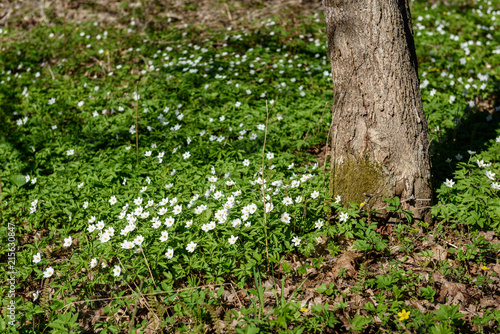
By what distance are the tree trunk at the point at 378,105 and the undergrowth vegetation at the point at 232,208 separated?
0.21 meters

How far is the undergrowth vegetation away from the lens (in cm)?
233

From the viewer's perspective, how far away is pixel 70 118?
15.6 feet

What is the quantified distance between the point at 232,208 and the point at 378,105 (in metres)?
1.42

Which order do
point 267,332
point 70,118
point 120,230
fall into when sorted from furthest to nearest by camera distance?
point 70,118
point 120,230
point 267,332

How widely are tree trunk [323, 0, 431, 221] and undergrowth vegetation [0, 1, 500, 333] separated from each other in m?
0.21

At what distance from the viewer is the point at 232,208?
2855 mm

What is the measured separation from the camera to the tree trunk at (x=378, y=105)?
8.02ft

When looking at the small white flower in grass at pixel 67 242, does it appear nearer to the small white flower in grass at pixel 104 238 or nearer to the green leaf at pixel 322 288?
the small white flower in grass at pixel 104 238

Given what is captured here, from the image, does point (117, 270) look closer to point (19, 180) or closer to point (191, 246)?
point (191, 246)

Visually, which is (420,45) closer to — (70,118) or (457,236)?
(457,236)

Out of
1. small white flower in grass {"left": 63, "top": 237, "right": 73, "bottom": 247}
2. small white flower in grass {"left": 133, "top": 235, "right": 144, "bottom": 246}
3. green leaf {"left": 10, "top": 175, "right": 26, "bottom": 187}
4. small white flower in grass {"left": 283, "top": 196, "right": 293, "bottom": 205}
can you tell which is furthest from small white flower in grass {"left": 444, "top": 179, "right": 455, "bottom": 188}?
green leaf {"left": 10, "top": 175, "right": 26, "bottom": 187}

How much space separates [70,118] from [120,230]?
265 cm

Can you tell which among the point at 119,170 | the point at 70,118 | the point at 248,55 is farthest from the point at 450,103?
the point at 70,118

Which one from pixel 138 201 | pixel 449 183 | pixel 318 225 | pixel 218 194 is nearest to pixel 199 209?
pixel 218 194
